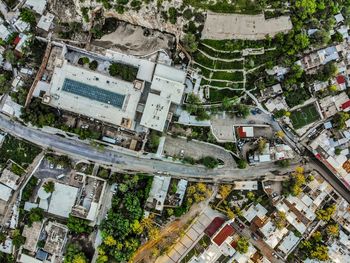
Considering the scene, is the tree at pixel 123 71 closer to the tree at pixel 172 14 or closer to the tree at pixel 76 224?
the tree at pixel 172 14

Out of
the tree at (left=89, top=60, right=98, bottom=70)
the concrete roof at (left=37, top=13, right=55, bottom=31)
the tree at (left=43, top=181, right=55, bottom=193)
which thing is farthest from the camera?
the concrete roof at (left=37, top=13, right=55, bottom=31)

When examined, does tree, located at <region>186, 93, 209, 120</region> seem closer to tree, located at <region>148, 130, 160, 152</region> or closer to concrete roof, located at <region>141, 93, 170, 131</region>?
concrete roof, located at <region>141, 93, 170, 131</region>

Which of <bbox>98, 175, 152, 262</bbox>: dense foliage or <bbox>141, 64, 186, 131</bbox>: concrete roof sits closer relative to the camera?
<bbox>141, 64, 186, 131</bbox>: concrete roof

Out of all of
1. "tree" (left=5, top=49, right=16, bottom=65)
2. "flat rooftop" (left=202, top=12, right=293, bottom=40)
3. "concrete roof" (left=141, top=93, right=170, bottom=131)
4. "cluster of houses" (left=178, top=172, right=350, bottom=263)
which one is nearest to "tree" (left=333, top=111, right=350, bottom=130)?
"cluster of houses" (left=178, top=172, right=350, bottom=263)

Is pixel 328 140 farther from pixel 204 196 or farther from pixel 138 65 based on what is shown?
pixel 138 65

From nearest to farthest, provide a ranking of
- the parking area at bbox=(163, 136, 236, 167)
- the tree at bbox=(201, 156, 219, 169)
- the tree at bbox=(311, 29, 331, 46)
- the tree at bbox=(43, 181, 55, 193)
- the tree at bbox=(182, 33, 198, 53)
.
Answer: the tree at bbox=(182, 33, 198, 53) → the tree at bbox=(311, 29, 331, 46) → the tree at bbox=(201, 156, 219, 169) → the tree at bbox=(43, 181, 55, 193) → the parking area at bbox=(163, 136, 236, 167)

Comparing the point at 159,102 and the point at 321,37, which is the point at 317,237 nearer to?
the point at 321,37

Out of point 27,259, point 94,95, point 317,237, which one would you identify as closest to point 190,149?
point 94,95
